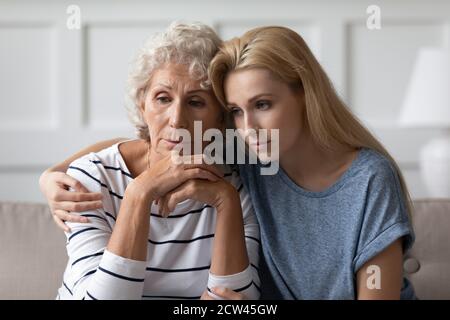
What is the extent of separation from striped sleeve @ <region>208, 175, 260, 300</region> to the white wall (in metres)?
1.24

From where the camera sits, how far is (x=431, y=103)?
7.82 feet

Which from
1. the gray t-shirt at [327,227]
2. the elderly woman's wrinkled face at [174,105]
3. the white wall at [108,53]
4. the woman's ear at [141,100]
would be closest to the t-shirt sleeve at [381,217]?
the gray t-shirt at [327,227]

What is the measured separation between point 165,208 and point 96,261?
16cm

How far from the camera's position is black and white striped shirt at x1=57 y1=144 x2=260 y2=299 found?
121 centimetres

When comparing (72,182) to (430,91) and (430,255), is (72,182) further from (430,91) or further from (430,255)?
(430,91)

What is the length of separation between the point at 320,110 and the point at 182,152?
262 mm

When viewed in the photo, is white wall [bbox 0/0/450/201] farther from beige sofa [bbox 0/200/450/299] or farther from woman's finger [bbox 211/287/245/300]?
woman's finger [bbox 211/287/245/300]

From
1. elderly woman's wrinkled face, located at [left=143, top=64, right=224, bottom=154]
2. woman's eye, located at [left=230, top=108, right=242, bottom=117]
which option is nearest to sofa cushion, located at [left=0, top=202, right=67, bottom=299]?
elderly woman's wrinkled face, located at [left=143, top=64, right=224, bottom=154]

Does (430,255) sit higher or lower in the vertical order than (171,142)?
lower

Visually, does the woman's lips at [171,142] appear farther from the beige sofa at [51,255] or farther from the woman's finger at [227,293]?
the beige sofa at [51,255]

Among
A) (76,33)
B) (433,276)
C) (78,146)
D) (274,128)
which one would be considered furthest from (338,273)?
(76,33)

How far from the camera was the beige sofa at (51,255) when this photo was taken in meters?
1.54

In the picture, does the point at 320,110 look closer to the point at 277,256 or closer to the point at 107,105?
the point at 277,256

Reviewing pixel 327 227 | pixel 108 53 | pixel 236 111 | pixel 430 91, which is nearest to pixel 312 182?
pixel 327 227
